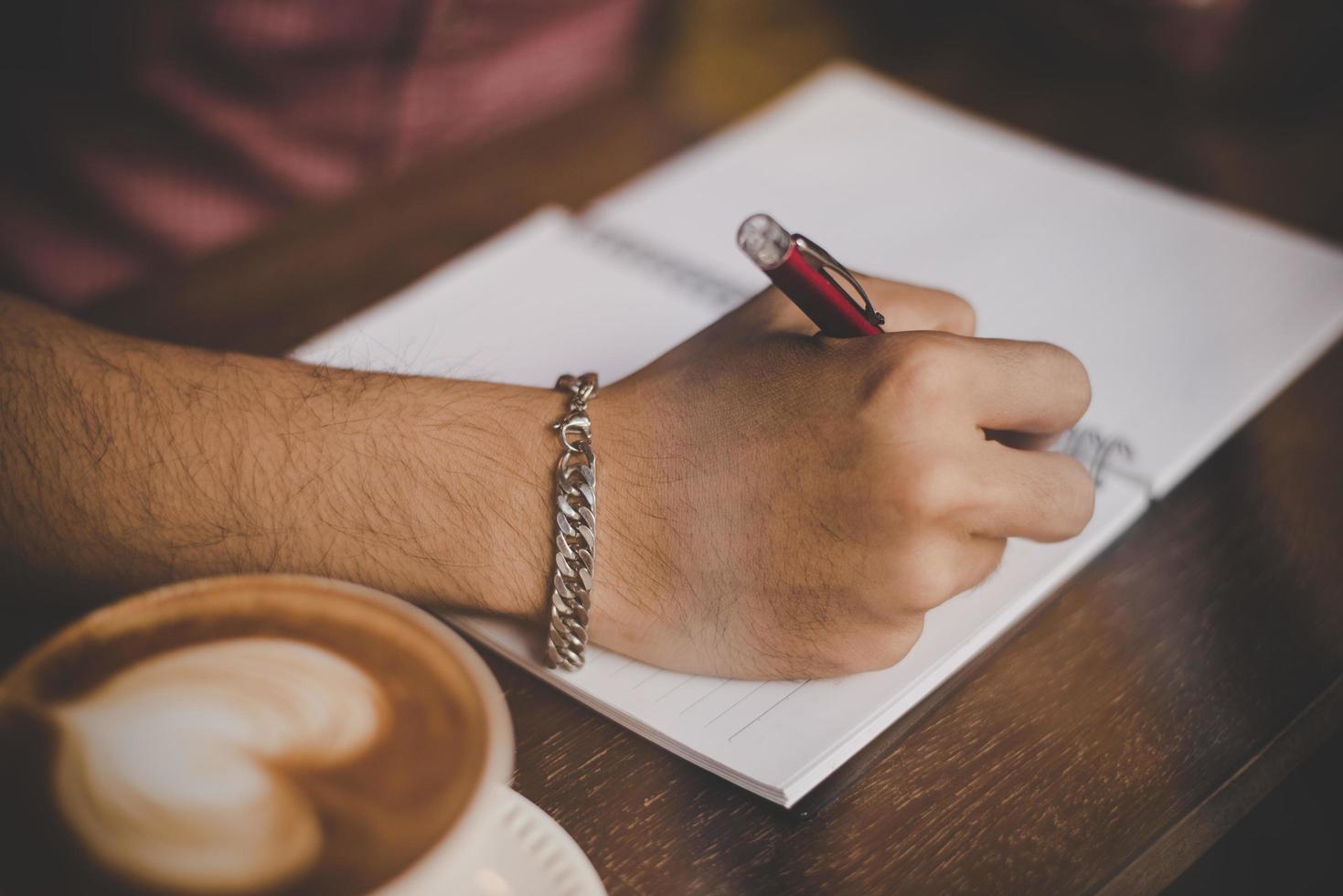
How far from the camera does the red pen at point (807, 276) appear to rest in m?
0.55

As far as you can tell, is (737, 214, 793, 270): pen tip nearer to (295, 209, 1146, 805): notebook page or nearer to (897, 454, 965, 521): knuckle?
(897, 454, 965, 521): knuckle

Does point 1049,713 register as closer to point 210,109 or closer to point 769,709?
point 769,709

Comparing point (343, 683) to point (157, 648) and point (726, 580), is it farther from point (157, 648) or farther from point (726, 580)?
point (726, 580)

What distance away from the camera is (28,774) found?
417 mm

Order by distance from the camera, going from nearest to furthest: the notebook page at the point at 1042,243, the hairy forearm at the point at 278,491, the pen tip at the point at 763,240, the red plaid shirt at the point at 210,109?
the pen tip at the point at 763,240
the hairy forearm at the point at 278,491
the notebook page at the point at 1042,243
the red plaid shirt at the point at 210,109

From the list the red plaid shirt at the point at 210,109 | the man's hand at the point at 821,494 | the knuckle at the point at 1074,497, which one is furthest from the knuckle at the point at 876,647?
the red plaid shirt at the point at 210,109

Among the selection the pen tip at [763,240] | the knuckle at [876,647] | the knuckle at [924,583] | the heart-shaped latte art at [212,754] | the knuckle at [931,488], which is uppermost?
the pen tip at [763,240]

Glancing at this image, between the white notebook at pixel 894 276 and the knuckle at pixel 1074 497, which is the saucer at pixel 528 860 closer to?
the white notebook at pixel 894 276

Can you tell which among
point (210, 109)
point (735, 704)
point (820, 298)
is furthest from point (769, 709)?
point (210, 109)

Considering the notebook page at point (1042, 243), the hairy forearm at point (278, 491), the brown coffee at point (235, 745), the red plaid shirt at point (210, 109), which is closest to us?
the brown coffee at point (235, 745)

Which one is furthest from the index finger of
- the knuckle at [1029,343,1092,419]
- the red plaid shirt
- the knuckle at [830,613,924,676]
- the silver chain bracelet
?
the red plaid shirt

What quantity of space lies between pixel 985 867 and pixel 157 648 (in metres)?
0.39

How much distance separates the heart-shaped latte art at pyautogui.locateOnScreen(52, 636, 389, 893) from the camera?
0.40m

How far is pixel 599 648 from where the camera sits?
0.64 m
